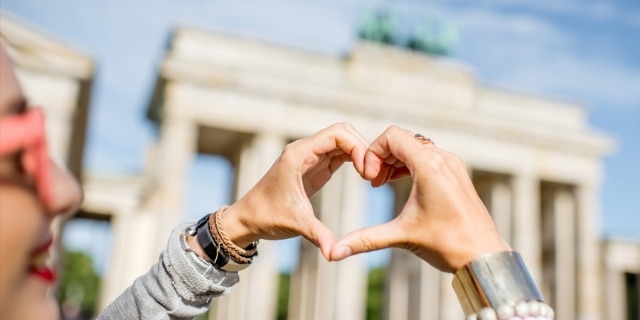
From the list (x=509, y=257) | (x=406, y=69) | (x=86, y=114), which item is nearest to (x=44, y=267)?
(x=509, y=257)

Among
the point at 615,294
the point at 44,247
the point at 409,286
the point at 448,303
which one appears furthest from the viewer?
the point at 615,294

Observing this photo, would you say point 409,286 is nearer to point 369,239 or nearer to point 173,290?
point 173,290

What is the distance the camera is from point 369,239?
2463mm

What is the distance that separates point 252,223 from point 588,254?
185 feet

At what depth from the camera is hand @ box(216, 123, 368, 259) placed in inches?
111

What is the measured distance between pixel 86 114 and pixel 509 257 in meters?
45.3

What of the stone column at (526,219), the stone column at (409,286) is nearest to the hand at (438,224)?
the stone column at (409,286)

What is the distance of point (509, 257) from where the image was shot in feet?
7.89

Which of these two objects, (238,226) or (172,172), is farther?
(172,172)

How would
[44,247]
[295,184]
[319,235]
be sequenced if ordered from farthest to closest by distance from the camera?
[295,184] → [319,235] → [44,247]

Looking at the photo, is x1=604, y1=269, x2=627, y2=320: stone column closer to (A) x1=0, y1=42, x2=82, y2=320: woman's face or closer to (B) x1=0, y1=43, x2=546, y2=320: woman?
(B) x1=0, y1=43, x2=546, y2=320: woman

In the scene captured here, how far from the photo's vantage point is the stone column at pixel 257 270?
45.0 m

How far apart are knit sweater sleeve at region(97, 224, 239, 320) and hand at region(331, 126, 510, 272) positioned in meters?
0.98

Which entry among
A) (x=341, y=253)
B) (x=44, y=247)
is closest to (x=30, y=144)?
(x=44, y=247)
